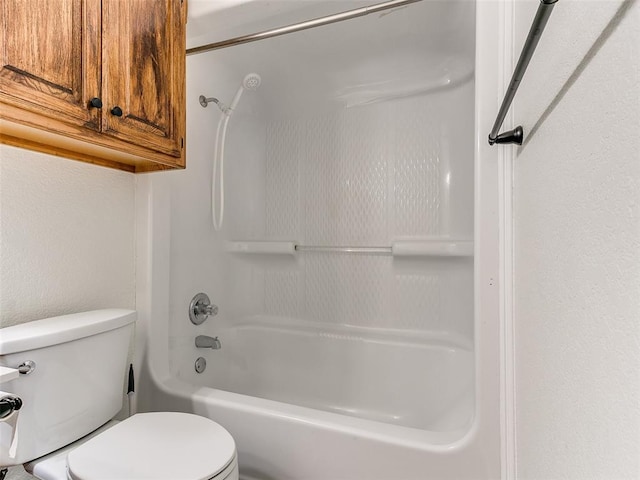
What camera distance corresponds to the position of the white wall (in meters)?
0.31

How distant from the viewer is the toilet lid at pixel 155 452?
0.73 metres

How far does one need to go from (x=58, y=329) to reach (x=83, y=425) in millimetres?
299

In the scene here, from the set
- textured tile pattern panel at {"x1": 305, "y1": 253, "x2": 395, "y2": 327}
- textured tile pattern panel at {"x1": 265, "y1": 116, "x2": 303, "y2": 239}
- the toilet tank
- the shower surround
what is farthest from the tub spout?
textured tile pattern panel at {"x1": 265, "y1": 116, "x2": 303, "y2": 239}

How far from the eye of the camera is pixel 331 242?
1.92 m

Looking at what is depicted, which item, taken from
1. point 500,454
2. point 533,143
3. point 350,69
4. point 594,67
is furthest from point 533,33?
point 350,69

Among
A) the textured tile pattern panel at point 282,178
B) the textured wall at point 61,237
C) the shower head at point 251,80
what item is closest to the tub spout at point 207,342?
the textured wall at point 61,237

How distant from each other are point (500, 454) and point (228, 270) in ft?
4.67

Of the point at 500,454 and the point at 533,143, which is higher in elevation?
the point at 533,143

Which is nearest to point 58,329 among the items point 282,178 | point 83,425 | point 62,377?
point 62,377

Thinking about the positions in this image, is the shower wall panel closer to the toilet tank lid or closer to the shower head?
the shower head

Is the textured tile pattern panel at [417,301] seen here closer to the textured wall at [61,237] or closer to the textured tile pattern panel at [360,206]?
the textured tile pattern panel at [360,206]

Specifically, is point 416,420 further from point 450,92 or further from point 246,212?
point 450,92

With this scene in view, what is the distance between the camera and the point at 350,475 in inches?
38.8

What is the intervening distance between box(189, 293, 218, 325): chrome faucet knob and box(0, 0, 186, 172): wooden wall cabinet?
66 cm
